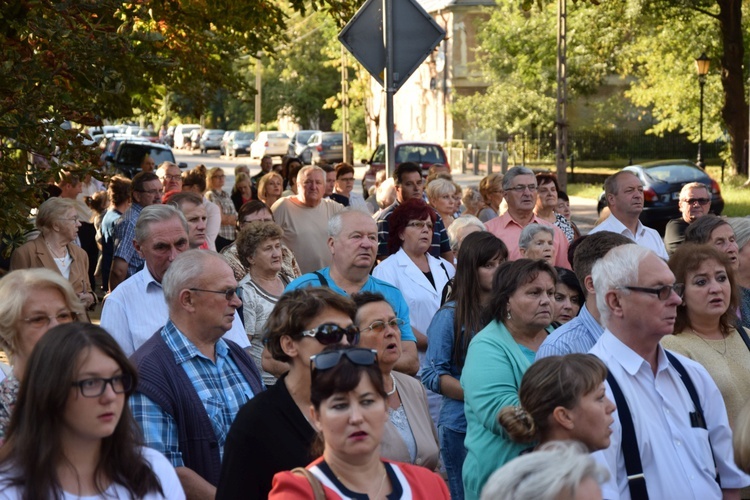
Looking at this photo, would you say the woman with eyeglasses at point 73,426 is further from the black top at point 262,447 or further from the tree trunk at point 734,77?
the tree trunk at point 734,77

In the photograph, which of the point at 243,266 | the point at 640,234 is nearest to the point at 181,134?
the point at 640,234

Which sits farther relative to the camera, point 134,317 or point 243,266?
point 243,266

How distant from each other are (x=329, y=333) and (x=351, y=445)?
1.02m

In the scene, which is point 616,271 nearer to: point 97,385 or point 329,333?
point 329,333

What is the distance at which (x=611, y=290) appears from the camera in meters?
4.99

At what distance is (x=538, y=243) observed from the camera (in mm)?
8172

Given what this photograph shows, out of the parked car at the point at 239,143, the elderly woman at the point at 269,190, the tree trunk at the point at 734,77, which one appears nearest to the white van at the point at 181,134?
the parked car at the point at 239,143

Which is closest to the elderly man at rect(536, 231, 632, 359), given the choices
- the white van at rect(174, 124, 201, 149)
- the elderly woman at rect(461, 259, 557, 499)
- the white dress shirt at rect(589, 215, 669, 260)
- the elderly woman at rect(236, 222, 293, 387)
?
the elderly woman at rect(461, 259, 557, 499)

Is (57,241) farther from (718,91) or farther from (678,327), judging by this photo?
(718,91)

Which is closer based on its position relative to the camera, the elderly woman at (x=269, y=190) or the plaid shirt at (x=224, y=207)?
the plaid shirt at (x=224, y=207)

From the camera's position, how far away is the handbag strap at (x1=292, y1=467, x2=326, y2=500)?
3.61 m

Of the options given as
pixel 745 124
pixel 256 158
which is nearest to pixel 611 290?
pixel 745 124

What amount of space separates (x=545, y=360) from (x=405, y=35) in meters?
5.44

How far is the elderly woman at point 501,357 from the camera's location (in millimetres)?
5086
